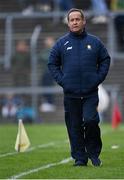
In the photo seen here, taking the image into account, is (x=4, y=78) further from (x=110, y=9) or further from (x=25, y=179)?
(x=25, y=179)

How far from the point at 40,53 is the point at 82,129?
62.8 feet

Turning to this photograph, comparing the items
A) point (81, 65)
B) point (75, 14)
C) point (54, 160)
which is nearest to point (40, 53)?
point (54, 160)

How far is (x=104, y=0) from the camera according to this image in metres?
34.2

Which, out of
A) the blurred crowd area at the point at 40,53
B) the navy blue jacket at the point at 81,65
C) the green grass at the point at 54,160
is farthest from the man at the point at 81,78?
the blurred crowd area at the point at 40,53

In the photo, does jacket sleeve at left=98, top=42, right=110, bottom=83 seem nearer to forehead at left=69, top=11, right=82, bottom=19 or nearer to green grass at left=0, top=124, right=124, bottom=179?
forehead at left=69, top=11, right=82, bottom=19

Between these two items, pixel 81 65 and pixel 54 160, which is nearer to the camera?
pixel 81 65

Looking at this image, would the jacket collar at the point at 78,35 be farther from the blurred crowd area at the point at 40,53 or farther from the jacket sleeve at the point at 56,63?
the blurred crowd area at the point at 40,53

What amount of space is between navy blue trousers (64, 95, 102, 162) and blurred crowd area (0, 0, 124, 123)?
16869 mm

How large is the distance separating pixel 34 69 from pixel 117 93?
10.0ft

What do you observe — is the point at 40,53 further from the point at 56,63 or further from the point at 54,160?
the point at 56,63

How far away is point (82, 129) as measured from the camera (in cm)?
1302

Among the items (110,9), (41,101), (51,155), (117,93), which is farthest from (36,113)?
(51,155)

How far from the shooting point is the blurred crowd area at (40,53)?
3108 cm

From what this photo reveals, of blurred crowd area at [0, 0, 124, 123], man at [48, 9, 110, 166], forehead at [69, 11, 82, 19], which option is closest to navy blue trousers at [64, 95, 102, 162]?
man at [48, 9, 110, 166]
